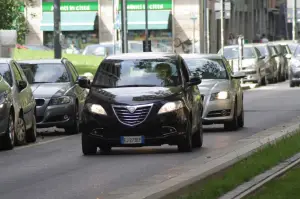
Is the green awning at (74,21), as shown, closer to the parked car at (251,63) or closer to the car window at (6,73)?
the parked car at (251,63)

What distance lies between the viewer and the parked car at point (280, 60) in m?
55.9

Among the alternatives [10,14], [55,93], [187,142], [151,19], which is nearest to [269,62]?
[10,14]

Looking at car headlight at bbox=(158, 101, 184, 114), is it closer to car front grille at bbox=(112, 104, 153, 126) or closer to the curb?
car front grille at bbox=(112, 104, 153, 126)

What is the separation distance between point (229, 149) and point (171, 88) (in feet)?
4.46

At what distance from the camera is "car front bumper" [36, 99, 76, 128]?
25031 millimetres

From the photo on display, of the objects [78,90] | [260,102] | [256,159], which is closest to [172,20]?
[260,102]

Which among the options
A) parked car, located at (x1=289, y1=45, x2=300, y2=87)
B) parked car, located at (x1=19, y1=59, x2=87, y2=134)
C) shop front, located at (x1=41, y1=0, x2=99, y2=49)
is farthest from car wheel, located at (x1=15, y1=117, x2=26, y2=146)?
shop front, located at (x1=41, y1=0, x2=99, y2=49)

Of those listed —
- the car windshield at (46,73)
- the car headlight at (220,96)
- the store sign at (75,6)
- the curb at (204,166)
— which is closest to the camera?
the curb at (204,166)

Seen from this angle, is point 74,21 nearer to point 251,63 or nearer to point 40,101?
point 251,63

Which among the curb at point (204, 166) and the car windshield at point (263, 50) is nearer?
the curb at point (204, 166)

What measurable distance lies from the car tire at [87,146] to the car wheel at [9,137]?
1.90m

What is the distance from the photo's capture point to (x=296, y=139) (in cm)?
1897

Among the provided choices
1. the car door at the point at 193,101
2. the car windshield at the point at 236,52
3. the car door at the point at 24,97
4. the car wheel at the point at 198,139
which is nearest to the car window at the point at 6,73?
the car door at the point at 24,97

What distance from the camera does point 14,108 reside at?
21.1 metres
